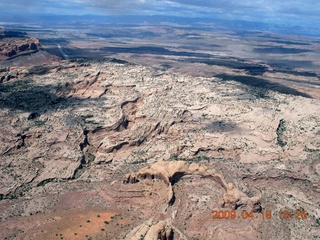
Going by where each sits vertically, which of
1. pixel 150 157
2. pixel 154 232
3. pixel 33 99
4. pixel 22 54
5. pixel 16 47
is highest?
pixel 154 232

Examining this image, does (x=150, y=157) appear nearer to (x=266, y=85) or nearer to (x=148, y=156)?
(x=148, y=156)

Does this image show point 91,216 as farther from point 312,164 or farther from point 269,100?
point 269,100

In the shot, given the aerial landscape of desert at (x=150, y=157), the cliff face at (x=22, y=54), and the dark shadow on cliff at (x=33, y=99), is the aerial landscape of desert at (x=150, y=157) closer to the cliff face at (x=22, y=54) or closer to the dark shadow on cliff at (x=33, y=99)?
the dark shadow on cliff at (x=33, y=99)

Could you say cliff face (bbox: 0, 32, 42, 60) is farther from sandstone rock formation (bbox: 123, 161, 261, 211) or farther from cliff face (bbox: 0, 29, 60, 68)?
sandstone rock formation (bbox: 123, 161, 261, 211)
